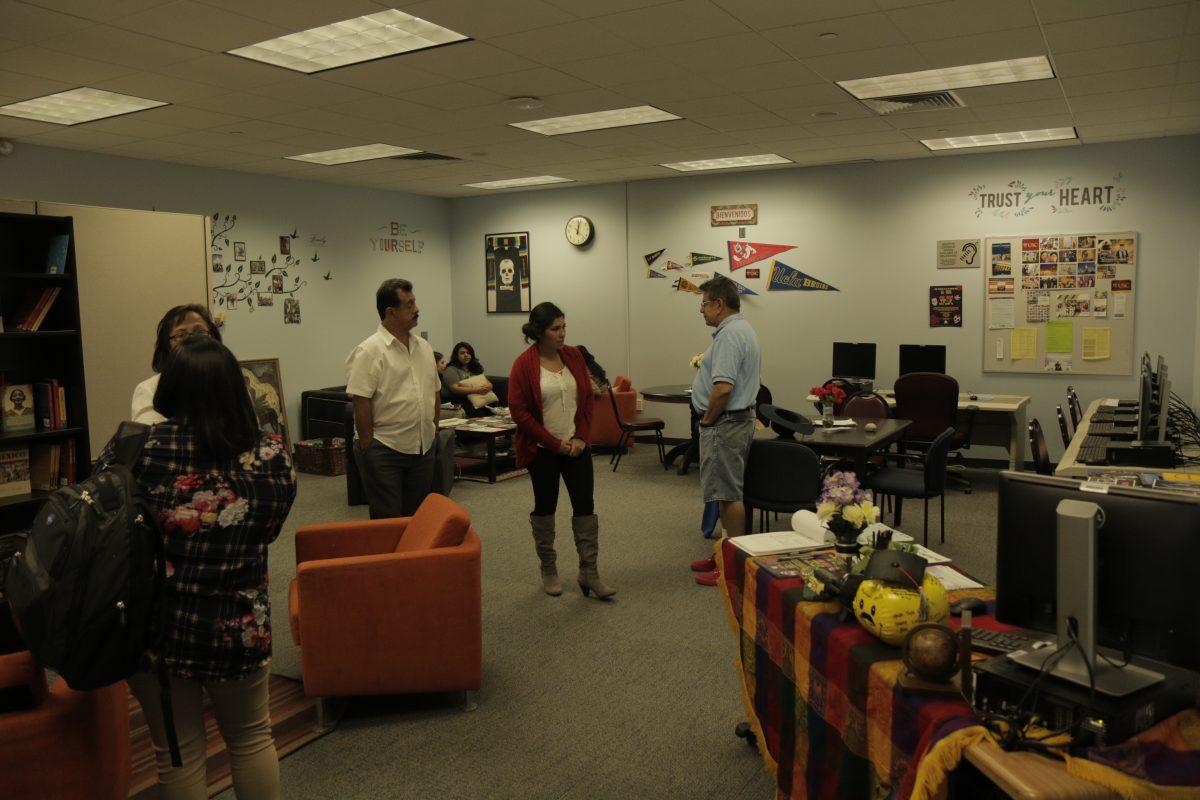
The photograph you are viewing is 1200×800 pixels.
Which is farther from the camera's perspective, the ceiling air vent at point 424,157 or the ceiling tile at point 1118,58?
the ceiling air vent at point 424,157

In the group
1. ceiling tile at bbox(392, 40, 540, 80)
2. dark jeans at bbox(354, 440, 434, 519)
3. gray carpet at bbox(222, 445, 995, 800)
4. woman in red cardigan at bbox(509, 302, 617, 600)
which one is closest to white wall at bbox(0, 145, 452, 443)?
gray carpet at bbox(222, 445, 995, 800)

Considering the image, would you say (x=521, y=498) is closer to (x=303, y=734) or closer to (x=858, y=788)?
(x=303, y=734)

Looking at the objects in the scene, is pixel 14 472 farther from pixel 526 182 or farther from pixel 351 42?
pixel 526 182

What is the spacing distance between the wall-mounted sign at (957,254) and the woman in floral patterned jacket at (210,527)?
7229 mm

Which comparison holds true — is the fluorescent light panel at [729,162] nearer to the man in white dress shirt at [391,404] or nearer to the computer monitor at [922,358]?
the computer monitor at [922,358]

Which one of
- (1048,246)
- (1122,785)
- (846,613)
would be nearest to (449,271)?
(1048,246)

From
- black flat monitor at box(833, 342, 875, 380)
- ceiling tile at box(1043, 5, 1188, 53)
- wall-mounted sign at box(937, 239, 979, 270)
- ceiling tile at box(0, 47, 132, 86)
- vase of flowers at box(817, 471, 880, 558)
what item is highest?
ceiling tile at box(0, 47, 132, 86)

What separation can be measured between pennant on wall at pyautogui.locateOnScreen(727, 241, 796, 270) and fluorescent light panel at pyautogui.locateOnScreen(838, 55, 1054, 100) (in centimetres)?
333

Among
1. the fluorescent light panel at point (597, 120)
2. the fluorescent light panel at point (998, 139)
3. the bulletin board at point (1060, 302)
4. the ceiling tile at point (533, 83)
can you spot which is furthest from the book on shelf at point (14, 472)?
the bulletin board at point (1060, 302)

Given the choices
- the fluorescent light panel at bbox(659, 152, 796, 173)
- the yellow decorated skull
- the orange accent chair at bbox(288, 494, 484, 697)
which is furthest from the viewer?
the fluorescent light panel at bbox(659, 152, 796, 173)

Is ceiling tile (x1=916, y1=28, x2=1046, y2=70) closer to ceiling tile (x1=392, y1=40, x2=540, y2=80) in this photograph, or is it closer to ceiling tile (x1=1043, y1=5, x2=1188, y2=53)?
ceiling tile (x1=1043, y1=5, x2=1188, y2=53)

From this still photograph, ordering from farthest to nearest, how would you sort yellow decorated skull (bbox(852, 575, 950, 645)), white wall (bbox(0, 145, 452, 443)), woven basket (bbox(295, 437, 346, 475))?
woven basket (bbox(295, 437, 346, 475)) → white wall (bbox(0, 145, 452, 443)) → yellow decorated skull (bbox(852, 575, 950, 645))

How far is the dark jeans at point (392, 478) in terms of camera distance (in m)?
4.12

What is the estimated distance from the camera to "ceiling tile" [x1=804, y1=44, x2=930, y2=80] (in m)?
4.54
